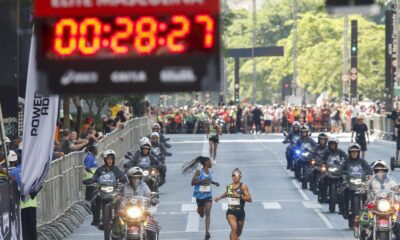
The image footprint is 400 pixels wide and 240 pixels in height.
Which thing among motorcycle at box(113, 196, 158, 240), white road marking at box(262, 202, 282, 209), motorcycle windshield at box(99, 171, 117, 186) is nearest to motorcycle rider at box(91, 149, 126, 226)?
motorcycle windshield at box(99, 171, 117, 186)

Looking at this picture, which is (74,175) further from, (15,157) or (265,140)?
(265,140)

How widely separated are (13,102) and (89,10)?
22.1 meters

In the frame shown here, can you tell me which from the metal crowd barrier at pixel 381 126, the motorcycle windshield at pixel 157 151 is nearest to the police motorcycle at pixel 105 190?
the motorcycle windshield at pixel 157 151

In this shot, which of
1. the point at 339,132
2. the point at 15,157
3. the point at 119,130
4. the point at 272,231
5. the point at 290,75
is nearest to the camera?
the point at 15,157

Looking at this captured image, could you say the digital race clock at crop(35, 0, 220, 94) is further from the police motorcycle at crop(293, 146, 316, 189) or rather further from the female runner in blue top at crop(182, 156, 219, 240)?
the police motorcycle at crop(293, 146, 316, 189)

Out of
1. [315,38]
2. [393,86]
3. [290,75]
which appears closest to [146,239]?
[393,86]

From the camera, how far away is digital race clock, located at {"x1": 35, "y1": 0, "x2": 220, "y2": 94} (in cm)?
1205

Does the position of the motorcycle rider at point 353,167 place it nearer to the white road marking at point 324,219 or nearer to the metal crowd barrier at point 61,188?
the white road marking at point 324,219

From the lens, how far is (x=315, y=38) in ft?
421

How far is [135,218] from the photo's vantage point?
84.7 feet

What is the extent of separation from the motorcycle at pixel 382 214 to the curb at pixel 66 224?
6.08 m

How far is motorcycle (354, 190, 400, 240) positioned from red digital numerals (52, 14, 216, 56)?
594 inches

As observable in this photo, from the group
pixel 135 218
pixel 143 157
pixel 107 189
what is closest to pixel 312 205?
pixel 143 157

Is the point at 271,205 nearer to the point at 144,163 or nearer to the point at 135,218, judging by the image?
the point at 144,163
